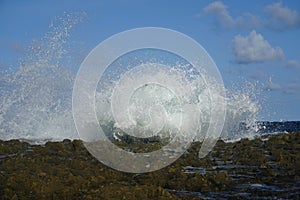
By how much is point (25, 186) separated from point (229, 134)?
918 inches

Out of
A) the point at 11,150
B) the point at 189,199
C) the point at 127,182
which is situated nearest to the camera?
the point at 189,199

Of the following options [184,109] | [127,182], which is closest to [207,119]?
[184,109]

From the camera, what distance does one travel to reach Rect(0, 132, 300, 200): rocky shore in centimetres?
1202

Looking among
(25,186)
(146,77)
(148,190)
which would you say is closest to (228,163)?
(148,190)

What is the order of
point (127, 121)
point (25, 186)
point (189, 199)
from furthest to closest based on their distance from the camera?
point (127, 121) < point (25, 186) < point (189, 199)

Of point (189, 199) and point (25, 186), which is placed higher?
point (25, 186)

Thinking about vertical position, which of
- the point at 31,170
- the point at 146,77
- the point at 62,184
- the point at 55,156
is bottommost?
the point at 62,184

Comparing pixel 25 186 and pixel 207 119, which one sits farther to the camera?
pixel 207 119

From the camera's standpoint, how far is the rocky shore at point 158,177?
1202 cm

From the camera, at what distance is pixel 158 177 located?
14.5m

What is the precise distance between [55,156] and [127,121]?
44.1ft

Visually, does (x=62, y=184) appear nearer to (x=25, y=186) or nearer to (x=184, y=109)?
(x=25, y=186)

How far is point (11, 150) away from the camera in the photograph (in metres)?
20.8

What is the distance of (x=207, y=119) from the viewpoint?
111ft
